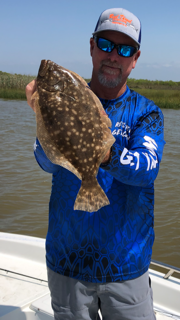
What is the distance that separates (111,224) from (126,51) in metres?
1.29

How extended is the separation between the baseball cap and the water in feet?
19.0

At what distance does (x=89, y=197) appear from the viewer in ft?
6.29

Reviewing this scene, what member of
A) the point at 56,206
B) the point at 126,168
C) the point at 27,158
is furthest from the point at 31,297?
the point at 27,158

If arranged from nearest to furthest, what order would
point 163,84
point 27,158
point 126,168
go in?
point 126,168
point 27,158
point 163,84

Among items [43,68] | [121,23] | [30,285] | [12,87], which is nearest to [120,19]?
[121,23]

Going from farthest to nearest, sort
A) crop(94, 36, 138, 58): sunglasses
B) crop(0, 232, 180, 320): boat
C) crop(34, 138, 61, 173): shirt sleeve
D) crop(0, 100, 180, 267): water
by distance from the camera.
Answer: crop(0, 100, 180, 267): water
crop(0, 232, 180, 320): boat
crop(94, 36, 138, 58): sunglasses
crop(34, 138, 61, 173): shirt sleeve

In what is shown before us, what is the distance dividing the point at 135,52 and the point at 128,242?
1.42 metres

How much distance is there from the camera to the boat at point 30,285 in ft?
12.0

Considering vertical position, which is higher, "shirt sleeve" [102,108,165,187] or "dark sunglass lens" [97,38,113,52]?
"dark sunglass lens" [97,38,113,52]

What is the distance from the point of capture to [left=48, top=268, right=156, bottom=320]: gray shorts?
2.21 metres

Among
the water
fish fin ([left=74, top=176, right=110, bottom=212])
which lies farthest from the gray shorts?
the water

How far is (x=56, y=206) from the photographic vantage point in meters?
2.33

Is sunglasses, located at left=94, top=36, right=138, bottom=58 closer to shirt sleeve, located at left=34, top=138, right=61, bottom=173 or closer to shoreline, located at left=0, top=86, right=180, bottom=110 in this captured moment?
shirt sleeve, located at left=34, top=138, right=61, bottom=173

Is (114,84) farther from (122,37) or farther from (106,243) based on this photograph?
(106,243)
